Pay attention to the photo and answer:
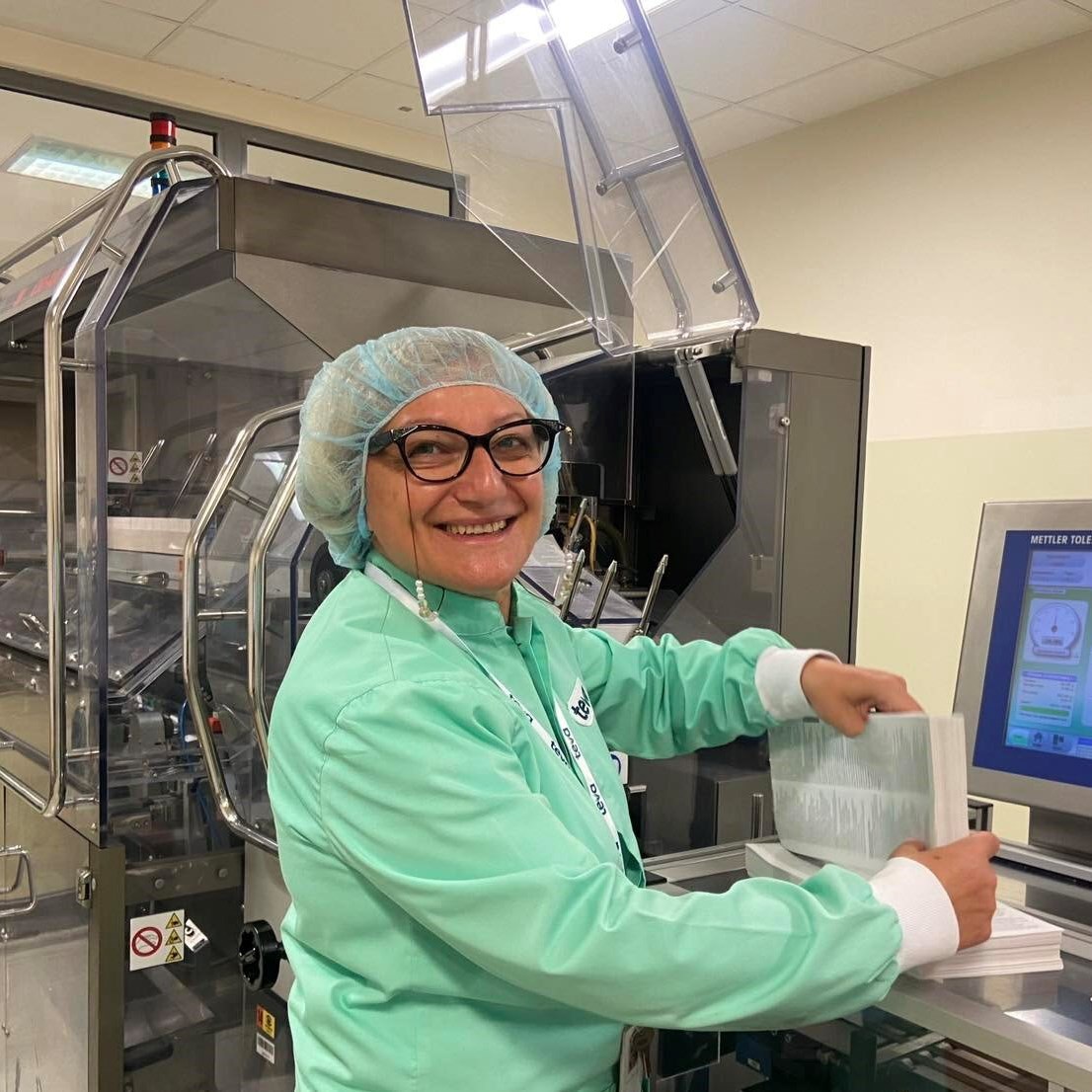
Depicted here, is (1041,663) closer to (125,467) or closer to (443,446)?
(443,446)

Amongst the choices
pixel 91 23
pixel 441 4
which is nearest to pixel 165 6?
pixel 91 23

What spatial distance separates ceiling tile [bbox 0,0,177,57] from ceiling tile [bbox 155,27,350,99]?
0.08 meters

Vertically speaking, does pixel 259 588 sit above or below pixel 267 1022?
above

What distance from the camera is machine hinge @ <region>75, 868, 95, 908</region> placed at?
2.01 metres

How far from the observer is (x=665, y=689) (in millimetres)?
1416

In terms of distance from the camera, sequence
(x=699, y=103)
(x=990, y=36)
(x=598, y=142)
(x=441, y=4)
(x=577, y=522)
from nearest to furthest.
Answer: (x=441, y=4) < (x=598, y=142) < (x=577, y=522) < (x=990, y=36) < (x=699, y=103)

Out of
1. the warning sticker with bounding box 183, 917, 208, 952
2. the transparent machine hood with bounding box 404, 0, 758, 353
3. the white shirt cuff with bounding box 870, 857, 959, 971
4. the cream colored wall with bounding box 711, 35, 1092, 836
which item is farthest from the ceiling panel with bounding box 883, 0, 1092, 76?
the warning sticker with bounding box 183, 917, 208, 952

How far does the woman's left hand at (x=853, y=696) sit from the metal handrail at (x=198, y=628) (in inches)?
45.3

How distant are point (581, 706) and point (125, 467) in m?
1.21

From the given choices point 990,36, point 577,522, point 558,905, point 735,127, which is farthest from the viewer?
point 735,127

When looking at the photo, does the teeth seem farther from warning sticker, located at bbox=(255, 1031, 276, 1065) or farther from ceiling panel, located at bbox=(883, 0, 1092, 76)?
ceiling panel, located at bbox=(883, 0, 1092, 76)

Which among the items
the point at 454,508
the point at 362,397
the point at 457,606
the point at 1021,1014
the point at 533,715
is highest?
the point at 362,397

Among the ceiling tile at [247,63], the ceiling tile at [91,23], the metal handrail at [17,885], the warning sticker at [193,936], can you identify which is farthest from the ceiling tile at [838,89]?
the metal handrail at [17,885]

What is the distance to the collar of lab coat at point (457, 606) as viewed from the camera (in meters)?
1.12
